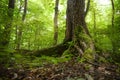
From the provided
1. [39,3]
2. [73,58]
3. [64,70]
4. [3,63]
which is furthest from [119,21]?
[39,3]

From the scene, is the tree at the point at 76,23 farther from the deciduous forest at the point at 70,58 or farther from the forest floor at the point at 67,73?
the forest floor at the point at 67,73

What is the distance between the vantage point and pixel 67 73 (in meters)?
4.95

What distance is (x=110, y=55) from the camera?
7.50 metres

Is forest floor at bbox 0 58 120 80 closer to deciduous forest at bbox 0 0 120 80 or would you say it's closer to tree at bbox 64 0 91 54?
deciduous forest at bbox 0 0 120 80

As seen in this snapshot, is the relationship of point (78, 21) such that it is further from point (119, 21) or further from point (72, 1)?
point (119, 21)

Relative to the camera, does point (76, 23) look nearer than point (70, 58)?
No

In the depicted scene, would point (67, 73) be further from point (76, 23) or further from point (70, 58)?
point (76, 23)

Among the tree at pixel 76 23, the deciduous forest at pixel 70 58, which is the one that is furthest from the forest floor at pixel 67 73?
the tree at pixel 76 23

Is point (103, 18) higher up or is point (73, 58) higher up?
point (103, 18)

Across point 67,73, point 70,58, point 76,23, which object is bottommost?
point 67,73

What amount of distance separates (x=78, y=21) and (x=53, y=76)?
321 cm

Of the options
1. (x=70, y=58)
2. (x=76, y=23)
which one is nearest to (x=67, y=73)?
(x=70, y=58)

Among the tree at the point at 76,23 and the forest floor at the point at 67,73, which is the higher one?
the tree at the point at 76,23

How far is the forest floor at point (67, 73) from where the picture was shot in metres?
4.78
